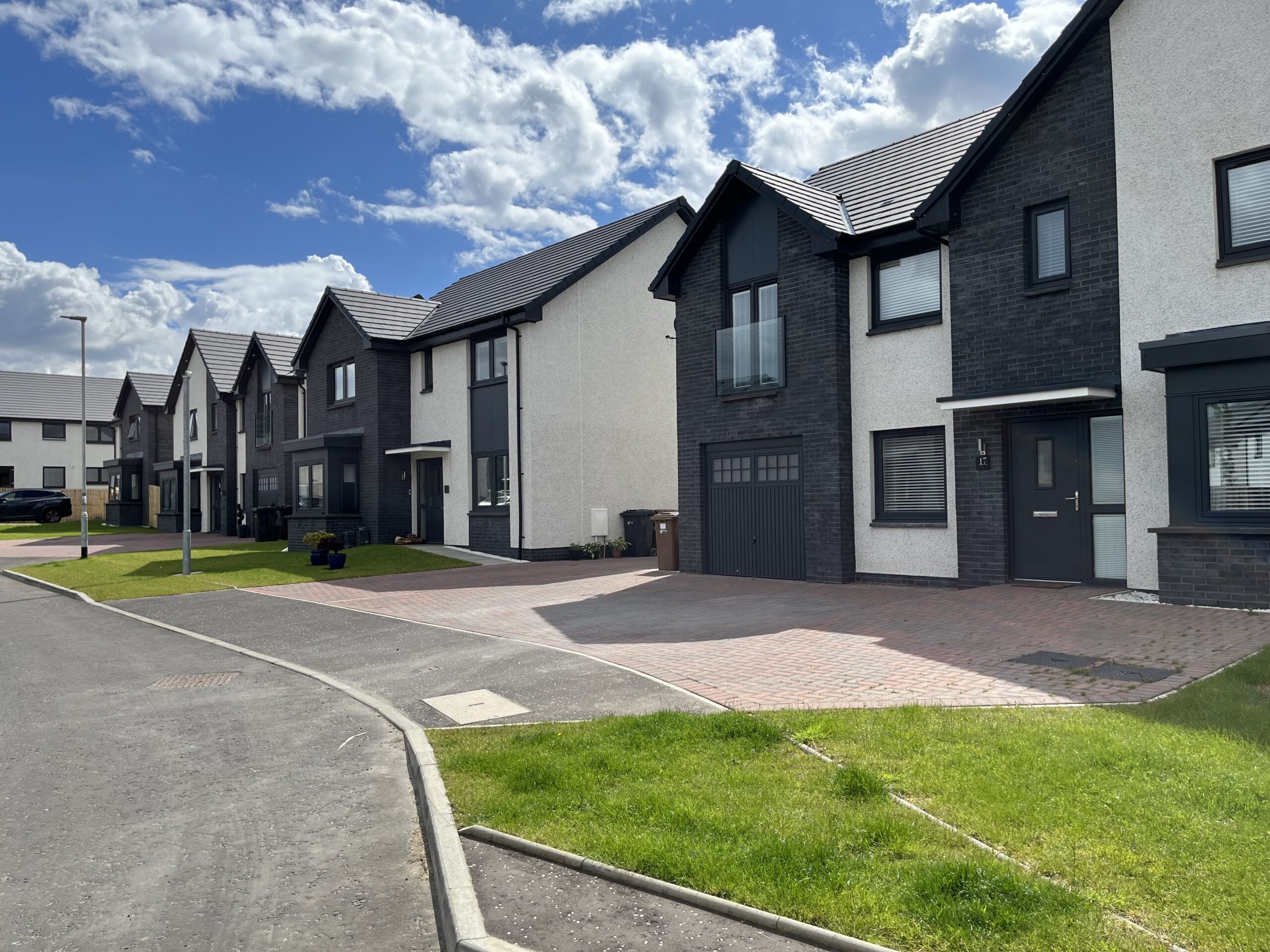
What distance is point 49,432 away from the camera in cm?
6644

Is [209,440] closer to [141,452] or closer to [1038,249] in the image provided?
[141,452]

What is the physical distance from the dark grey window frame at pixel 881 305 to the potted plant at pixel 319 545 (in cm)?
1357

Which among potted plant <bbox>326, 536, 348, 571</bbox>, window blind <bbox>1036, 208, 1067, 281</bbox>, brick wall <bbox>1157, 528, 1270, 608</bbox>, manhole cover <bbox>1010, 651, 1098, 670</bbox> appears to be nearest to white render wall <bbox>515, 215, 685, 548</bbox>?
potted plant <bbox>326, 536, 348, 571</bbox>

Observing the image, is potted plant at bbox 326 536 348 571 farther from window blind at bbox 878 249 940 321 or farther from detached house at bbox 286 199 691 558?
window blind at bbox 878 249 940 321

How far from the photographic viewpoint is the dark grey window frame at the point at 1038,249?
13.4 m

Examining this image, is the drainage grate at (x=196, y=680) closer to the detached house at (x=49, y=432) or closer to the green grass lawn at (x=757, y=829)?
the green grass lawn at (x=757, y=829)

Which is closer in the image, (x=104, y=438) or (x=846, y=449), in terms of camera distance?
(x=846, y=449)

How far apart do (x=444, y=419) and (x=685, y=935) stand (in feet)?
77.0

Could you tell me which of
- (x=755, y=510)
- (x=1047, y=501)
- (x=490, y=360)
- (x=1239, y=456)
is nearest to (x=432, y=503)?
(x=490, y=360)

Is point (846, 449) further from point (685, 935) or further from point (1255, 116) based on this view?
point (685, 935)

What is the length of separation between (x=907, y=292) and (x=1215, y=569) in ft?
21.4

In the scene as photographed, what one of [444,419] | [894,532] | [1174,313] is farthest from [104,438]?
[1174,313]

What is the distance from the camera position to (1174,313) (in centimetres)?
1219

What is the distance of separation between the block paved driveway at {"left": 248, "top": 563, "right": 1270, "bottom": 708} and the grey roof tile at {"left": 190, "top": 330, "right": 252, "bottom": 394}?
84.5ft
